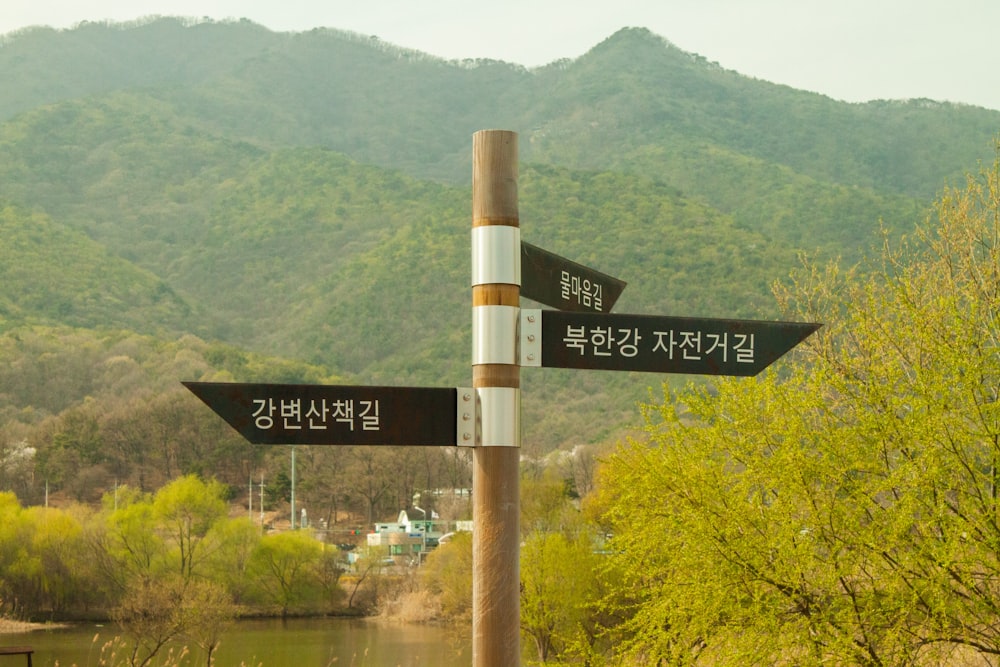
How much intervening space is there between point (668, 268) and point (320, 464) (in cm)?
2768

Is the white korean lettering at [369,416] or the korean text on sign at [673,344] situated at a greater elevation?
the korean text on sign at [673,344]

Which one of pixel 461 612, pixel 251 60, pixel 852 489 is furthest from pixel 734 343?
pixel 251 60

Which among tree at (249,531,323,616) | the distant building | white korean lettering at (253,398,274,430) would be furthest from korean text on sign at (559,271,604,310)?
the distant building

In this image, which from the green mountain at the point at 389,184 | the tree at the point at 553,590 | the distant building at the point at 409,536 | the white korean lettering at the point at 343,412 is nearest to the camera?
the white korean lettering at the point at 343,412

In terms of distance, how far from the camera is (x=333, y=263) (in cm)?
9919

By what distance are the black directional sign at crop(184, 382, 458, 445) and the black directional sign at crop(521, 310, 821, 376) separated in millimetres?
494

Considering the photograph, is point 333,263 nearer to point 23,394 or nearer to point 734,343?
point 23,394

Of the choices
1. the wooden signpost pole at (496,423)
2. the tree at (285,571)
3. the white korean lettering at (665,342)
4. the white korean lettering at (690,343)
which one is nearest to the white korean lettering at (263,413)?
the wooden signpost pole at (496,423)

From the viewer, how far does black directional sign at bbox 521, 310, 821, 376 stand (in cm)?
431

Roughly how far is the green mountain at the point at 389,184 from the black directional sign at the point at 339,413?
2056 inches

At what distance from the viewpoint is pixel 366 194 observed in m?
110

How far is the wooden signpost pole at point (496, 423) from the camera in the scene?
4102 mm

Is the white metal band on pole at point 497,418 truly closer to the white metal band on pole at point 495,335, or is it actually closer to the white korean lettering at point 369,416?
the white metal band on pole at point 495,335

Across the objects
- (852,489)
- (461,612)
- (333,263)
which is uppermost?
(333,263)
